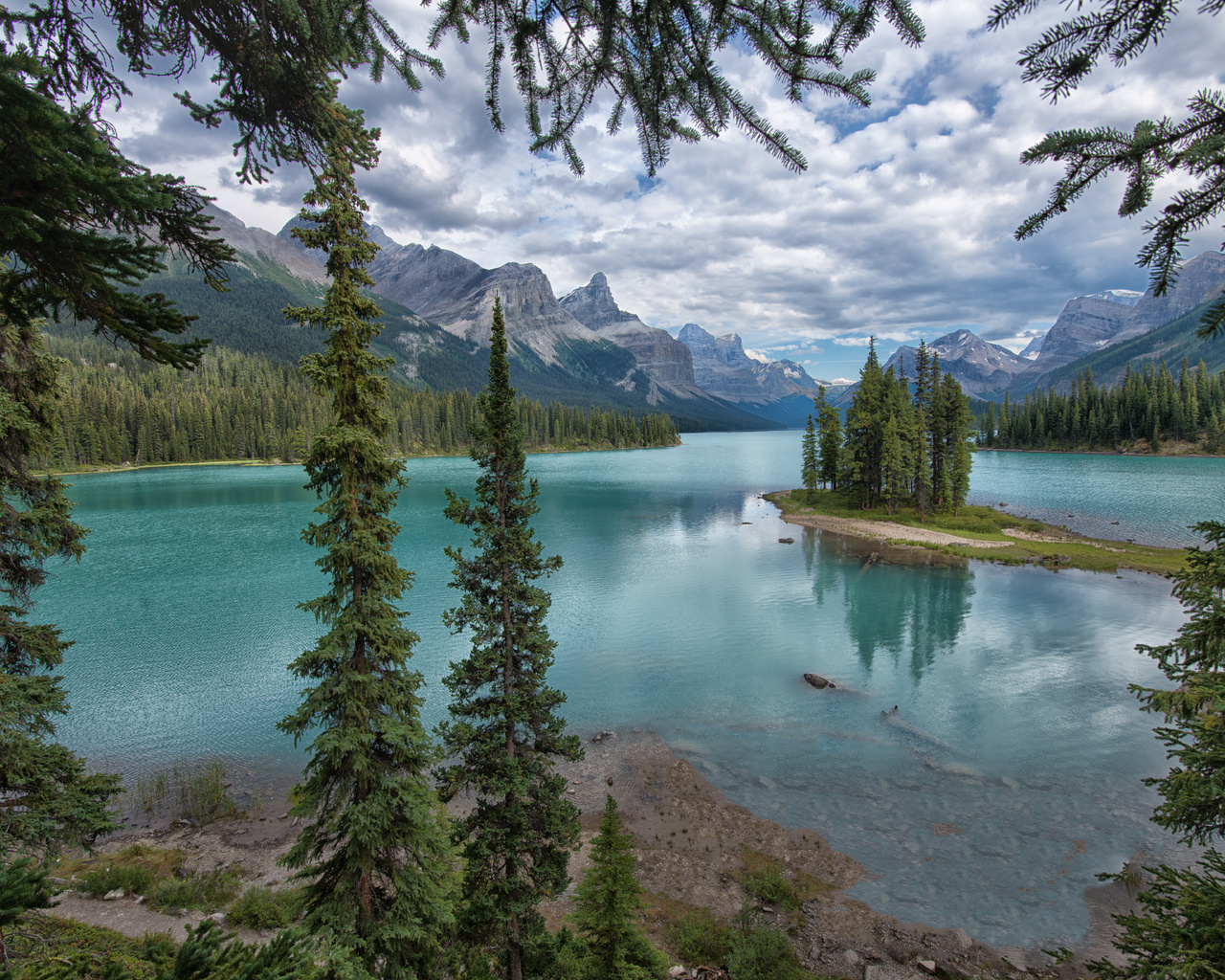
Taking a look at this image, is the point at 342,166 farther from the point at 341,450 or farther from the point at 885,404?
the point at 885,404

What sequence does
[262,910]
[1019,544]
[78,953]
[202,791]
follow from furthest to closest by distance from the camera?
[1019,544], [202,791], [262,910], [78,953]

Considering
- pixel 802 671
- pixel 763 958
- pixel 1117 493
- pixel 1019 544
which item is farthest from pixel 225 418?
pixel 1117 493

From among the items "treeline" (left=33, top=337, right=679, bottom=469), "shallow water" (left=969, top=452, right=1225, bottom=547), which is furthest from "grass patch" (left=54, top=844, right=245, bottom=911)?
"treeline" (left=33, top=337, right=679, bottom=469)

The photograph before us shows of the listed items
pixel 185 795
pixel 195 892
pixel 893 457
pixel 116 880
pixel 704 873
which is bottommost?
pixel 704 873

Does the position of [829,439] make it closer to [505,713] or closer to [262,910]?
[505,713]

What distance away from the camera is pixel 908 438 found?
189 feet

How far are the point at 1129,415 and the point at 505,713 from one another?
550 ft

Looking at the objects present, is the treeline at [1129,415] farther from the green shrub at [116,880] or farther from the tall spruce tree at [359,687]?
the green shrub at [116,880]

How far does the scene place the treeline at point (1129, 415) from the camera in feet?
381

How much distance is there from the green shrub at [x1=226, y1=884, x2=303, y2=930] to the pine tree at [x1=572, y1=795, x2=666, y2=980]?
6708mm

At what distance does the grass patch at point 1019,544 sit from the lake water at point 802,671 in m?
2.92

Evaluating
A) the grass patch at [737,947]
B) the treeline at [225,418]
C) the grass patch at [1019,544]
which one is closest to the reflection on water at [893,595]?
the grass patch at [1019,544]

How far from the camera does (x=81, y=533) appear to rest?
1242cm

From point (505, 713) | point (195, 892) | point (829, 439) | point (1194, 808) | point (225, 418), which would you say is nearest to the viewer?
point (1194, 808)
